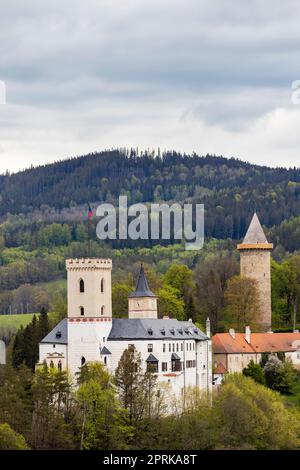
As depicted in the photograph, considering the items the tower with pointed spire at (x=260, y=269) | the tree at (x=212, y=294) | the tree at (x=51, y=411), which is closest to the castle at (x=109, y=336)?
the tree at (x=51, y=411)

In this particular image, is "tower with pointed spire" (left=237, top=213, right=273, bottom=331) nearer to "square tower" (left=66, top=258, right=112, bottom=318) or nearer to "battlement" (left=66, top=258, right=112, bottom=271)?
"square tower" (left=66, top=258, right=112, bottom=318)

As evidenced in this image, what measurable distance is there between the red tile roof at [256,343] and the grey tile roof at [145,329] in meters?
15.4

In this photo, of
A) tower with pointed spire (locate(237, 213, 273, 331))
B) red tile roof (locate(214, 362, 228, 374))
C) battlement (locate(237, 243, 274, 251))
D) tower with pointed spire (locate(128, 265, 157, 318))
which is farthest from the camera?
battlement (locate(237, 243, 274, 251))

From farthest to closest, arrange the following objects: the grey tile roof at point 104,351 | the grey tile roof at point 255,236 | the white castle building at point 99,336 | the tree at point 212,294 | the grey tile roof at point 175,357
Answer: the grey tile roof at point 255,236 < the tree at point 212,294 < the grey tile roof at point 175,357 < the white castle building at point 99,336 < the grey tile roof at point 104,351

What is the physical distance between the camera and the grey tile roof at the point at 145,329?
9981cm

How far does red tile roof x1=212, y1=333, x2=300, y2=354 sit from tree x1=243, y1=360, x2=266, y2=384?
3798 millimetres

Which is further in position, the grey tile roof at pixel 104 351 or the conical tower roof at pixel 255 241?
the conical tower roof at pixel 255 241

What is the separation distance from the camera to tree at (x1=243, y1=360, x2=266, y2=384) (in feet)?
379

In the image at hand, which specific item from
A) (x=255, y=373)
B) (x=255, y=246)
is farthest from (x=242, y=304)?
(x=255, y=373)

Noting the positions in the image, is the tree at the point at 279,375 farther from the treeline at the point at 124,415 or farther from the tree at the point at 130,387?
the tree at the point at 130,387

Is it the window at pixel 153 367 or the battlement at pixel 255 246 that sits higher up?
the battlement at pixel 255 246

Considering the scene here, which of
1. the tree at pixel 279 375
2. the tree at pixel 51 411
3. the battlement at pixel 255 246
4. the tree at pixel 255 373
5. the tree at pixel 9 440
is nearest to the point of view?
the tree at pixel 9 440

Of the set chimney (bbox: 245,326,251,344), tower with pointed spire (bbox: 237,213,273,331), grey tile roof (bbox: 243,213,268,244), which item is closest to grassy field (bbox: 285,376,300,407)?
chimney (bbox: 245,326,251,344)

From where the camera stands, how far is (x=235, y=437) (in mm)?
95062
